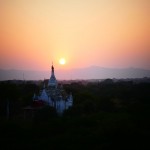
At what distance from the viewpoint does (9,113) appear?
3159 centimetres

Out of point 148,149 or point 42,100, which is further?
point 42,100

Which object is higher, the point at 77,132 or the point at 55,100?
the point at 55,100

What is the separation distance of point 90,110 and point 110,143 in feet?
46.8

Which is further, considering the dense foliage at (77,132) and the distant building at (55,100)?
the distant building at (55,100)

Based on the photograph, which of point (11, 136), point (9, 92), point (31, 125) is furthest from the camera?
point (9, 92)

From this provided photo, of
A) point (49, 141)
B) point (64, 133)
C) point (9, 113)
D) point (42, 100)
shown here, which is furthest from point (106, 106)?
point (49, 141)

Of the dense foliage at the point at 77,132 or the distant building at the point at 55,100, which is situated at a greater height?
the distant building at the point at 55,100

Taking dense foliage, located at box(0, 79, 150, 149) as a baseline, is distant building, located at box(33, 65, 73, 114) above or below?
above

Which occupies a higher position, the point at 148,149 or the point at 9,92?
the point at 9,92

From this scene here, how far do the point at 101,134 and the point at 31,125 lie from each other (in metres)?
6.59

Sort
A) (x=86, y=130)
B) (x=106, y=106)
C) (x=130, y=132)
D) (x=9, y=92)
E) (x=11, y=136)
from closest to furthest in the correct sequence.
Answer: (x=130, y=132) < (x=11, y=136) < (x=86, y=130) < (x=9, y=92) < (x=106, y=106)

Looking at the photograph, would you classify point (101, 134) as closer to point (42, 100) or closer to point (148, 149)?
point (148, 149)

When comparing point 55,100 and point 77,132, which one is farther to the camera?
point 55,100

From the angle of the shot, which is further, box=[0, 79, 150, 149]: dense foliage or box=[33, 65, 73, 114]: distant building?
box=[33, 65, 73, 114]: distant building
